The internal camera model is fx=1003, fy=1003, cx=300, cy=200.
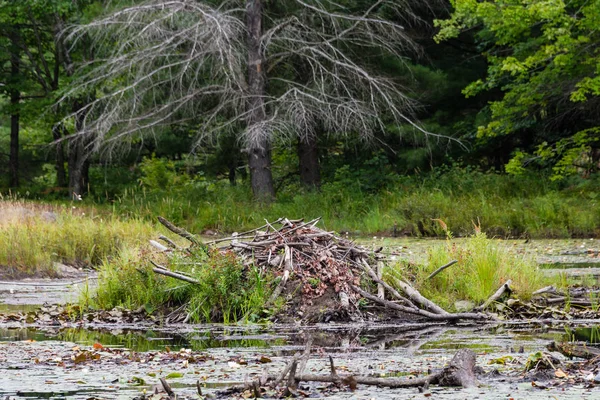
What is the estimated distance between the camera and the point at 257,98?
23797 mm

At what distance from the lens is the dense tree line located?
21953 millimetres

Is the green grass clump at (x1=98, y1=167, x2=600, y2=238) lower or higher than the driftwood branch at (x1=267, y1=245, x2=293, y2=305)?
higher

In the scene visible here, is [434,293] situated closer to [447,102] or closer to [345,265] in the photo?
[345,265]

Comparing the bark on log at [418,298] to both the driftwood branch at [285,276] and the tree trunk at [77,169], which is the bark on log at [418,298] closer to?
the driftwood branch at [285,276]

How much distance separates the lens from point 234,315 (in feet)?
29.5

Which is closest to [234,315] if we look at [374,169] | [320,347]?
A: [320,347]

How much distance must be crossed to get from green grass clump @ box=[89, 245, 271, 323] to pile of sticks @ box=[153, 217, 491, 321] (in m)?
0.17

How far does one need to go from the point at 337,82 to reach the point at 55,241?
34.9ft

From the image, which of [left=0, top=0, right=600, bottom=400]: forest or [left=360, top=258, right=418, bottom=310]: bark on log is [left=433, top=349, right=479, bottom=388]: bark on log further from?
[left=360, top=258, right=418, bottom=310]: bark on log

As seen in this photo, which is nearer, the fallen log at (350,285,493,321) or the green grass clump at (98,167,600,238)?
the fallen log at (350,285,493,321)

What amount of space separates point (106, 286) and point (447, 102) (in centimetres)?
1936

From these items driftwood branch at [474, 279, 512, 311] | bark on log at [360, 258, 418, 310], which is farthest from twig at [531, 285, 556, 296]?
bark on log at [360, 258, 418, 310]

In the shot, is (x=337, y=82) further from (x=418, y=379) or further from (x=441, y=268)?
(x=418, y=379)

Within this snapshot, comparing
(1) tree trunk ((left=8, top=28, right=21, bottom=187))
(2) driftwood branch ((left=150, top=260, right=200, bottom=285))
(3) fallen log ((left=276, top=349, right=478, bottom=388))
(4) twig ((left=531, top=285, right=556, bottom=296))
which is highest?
(1) tree trunk ((left=8, top=28, right=21, bottom=187))
